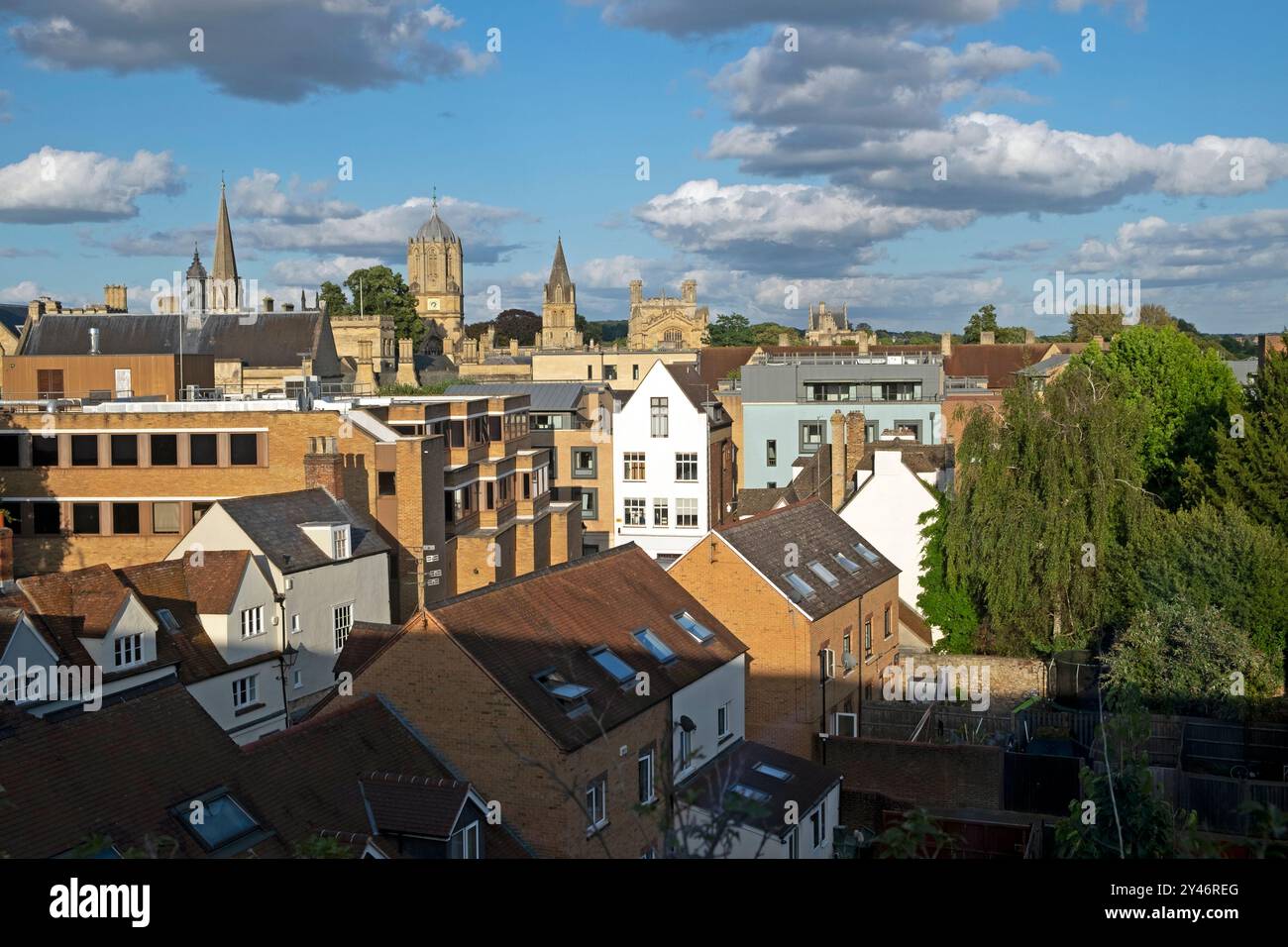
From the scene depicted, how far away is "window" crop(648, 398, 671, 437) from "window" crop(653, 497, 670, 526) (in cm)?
307

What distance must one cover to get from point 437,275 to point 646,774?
504 feet

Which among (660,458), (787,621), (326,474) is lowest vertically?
(787,621)

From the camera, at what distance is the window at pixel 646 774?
22141 millimetres

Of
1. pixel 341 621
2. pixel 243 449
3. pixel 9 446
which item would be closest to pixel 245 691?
pixel 341 621

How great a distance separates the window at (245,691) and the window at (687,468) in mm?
26808

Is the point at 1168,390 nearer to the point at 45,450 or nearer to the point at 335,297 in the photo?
the point at 45,450

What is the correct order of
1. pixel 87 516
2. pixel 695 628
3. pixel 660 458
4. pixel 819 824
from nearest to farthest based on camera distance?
pixel 819 824, pixel 695 628, pixel 87 516, pixel 660 458

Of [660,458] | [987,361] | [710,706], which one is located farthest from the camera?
[987,361]

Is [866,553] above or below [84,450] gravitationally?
below

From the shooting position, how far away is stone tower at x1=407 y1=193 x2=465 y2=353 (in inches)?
6614

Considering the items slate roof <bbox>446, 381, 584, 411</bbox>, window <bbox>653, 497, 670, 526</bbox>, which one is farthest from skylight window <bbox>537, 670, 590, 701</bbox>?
slate roof <bbox>446, 381, 584, 411</bbox>

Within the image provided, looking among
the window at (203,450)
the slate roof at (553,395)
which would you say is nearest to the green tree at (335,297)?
the slate roof at (553,395)

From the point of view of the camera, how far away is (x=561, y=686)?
21.2 metres

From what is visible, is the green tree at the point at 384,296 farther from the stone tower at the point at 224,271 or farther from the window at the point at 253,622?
the window at the point at 253,622
